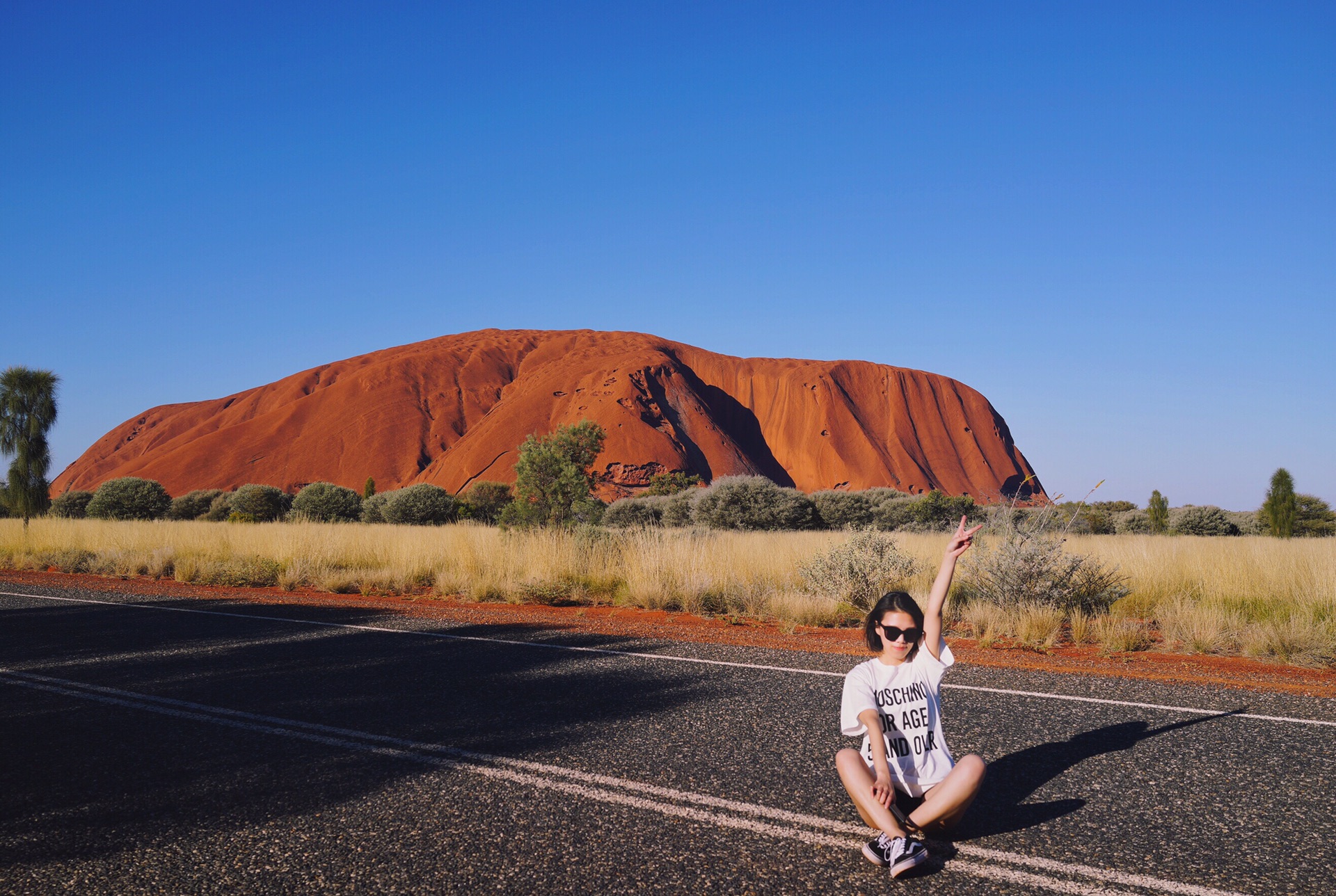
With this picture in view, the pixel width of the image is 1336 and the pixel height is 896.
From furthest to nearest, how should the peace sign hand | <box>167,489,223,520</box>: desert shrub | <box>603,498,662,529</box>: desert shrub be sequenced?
1. <box>167,489,223,520</box>: desert shrub
2. <box>603,498,662,529</box>: desert shrub
3. the peace sign hand

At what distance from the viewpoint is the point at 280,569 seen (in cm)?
1623

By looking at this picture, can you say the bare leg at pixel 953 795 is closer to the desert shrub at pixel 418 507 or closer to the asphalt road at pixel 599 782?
the asphalt road at pixel 599 782

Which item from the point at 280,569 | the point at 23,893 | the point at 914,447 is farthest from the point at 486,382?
the point at 23,893

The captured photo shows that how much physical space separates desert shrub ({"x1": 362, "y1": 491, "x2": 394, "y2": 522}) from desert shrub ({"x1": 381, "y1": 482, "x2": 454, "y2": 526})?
17 centimetres

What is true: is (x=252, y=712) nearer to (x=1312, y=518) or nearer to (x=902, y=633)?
(x=902, y=633)

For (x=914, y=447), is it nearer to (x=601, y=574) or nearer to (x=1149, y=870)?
(x=601, y=574)

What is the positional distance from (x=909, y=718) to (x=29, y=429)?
29.6 m

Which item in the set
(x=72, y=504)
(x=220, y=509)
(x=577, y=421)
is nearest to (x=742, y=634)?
(x=220, y=509)

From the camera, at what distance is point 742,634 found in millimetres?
9852

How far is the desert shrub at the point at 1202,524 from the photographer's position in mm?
29109

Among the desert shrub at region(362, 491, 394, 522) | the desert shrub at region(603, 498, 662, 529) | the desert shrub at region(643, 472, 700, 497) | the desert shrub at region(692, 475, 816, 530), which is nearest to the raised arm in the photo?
the desert shrub at region(692, 475, 816, 530)

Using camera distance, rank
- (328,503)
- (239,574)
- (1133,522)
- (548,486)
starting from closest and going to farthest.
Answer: (239,574) → (548,486) → (1133,522) → (328,503)

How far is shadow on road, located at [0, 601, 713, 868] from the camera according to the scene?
12.6 ft

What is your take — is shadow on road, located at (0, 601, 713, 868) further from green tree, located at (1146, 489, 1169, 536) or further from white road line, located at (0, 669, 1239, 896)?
green tree, located at (1146, 489, 1169, 536)
